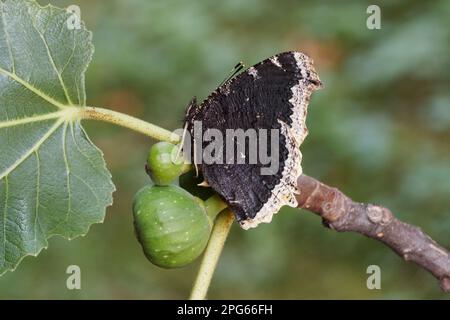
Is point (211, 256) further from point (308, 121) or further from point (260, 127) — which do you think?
point (308, 121)

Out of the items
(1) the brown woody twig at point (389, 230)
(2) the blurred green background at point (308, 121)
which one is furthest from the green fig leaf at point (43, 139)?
(2) the blurred green background at point (308, 121)

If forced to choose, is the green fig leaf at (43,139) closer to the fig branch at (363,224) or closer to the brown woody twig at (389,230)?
the fig branch at (363,224)

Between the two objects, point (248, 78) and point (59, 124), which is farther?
point (59, 124)

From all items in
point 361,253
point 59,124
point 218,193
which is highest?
point 361,253

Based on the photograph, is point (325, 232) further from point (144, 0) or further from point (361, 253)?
point (144, 0)

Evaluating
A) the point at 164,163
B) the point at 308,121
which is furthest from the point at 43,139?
the point at 308,121
